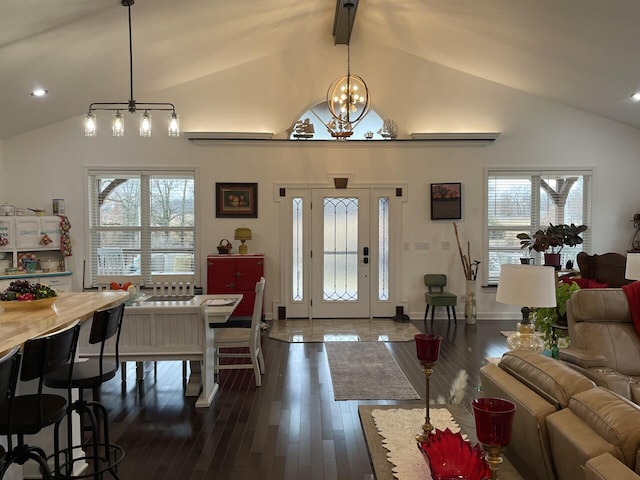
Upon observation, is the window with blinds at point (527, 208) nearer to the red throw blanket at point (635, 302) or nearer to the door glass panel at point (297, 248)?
the door glass panel at point (297, 248)

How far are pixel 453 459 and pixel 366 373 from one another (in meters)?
3.38

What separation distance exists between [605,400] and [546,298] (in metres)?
1.41

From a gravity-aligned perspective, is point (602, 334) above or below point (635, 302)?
below

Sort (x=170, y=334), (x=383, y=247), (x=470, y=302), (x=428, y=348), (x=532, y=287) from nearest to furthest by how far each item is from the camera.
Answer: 1. (x=428, y=348)
2. (x=532, y=287)
3. (x=170, y=334)
4. (x=470, y=302)
5. (x=383, y=247)

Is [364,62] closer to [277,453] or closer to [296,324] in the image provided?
[296,324]

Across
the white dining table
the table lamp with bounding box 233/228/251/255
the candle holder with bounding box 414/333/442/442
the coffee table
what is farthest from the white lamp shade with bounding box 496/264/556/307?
the table lamp with bounding box 233/228/251/255

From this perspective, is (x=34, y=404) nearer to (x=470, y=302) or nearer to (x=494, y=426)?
(x=494, y=426)

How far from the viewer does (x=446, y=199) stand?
753 centimetres

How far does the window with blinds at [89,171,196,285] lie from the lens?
24.6 ft

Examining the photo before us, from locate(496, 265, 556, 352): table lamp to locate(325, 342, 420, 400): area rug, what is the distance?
1.51 meters

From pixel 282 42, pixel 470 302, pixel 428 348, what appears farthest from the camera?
pixel 470 302

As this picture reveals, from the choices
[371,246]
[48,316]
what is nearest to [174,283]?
[371,246]

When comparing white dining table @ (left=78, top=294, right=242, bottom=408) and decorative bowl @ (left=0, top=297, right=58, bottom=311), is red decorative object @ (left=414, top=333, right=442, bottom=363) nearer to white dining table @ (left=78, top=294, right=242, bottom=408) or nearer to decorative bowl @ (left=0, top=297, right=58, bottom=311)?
decorative bowl @ (left=0, top=297, right=58, bottom=311)

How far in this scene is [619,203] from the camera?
764 centimetres
